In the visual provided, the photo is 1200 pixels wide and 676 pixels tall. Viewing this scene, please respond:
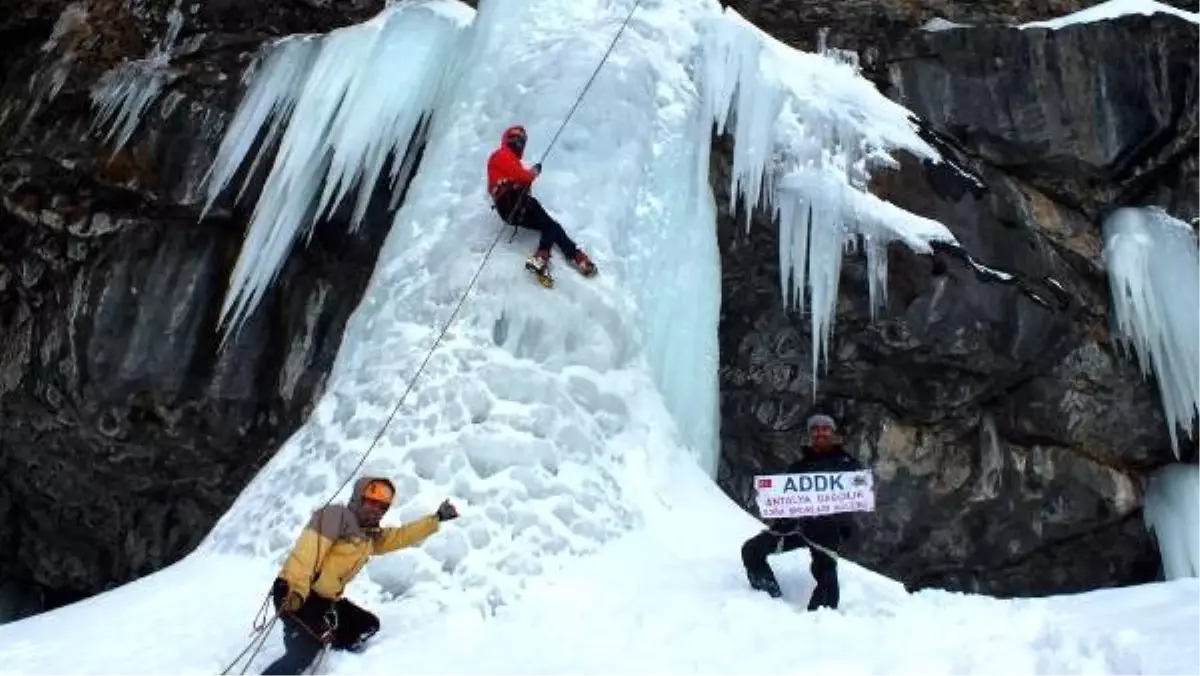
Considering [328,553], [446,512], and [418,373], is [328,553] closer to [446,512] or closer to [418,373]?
[446,512]

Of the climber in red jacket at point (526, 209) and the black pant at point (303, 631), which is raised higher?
the climber in red jacket at point (526, 209)

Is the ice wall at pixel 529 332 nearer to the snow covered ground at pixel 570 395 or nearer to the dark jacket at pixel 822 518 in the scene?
the snow covered ground at pixel 570 395

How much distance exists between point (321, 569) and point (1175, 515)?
826cm

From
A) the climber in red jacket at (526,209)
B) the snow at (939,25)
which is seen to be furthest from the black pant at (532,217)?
the snow at (939,25)

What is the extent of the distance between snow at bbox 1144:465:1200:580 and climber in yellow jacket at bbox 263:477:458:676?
785 cm

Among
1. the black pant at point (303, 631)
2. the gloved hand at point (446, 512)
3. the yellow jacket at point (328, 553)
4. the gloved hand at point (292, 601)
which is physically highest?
the gloved hand at point (446, 512)

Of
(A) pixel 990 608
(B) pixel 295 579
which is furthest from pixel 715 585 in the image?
(B) pixel 295 579

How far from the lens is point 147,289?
10.2 m

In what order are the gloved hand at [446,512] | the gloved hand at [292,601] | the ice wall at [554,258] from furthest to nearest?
1. the ice wall at [554,258]
2. the gloved hand at [446,512]
3. the gloved hand at [292,601]

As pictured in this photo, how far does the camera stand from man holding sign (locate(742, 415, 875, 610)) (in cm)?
555

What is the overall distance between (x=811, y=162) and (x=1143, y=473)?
4.26m

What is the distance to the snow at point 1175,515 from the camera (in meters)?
9.94

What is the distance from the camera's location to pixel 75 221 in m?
10.5

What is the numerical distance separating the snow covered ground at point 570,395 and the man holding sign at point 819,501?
0.28 meters
